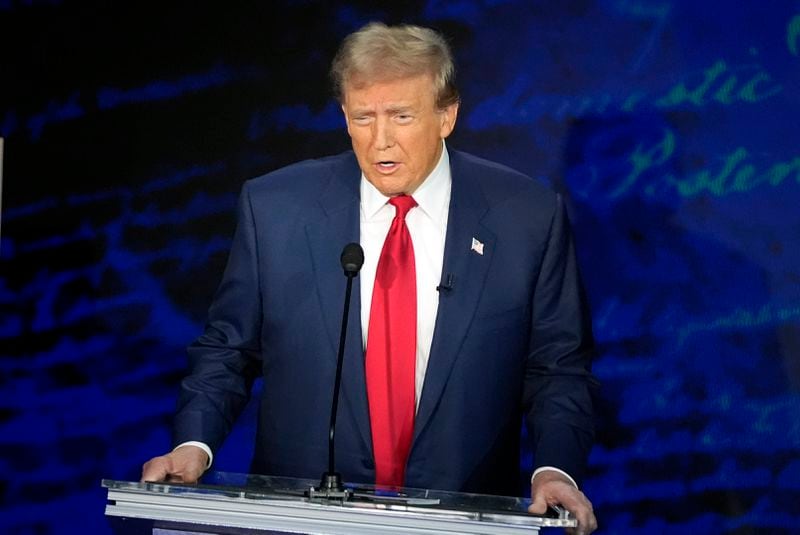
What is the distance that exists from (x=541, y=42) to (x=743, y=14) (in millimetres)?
607

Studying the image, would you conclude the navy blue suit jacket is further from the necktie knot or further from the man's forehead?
the man's forehead

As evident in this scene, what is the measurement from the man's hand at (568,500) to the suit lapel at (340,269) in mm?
515

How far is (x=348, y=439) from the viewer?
2.76 meters

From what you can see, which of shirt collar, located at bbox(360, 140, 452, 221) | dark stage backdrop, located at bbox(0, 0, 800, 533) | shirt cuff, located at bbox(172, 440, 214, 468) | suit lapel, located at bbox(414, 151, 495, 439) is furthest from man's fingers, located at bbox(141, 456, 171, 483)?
dark stage backdrop, located at bbox(0, 0, 800, 533)

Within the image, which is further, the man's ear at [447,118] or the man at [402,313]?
the man's ear at [447,118]

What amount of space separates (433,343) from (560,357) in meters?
0.31

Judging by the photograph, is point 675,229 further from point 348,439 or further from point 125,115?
point 125,115

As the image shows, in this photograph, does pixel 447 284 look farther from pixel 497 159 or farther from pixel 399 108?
pixel 497 159

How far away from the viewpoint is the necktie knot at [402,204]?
2879 mm

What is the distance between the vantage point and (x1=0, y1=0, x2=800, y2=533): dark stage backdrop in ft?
12.1

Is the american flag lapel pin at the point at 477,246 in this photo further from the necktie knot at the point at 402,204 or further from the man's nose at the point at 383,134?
the man's nose at the point at 383,134

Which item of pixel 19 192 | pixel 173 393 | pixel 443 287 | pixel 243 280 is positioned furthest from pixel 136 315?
pixel 443 287

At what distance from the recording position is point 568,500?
89.5 inches

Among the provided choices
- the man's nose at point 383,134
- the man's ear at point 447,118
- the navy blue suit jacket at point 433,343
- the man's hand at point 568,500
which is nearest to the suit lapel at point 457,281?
the navy blue suit jacket at point 433,343
